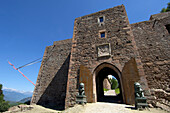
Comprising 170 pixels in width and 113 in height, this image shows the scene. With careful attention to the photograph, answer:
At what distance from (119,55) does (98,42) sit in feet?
6.85

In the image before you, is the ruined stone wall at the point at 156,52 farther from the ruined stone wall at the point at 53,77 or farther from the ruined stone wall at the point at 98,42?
the ruined stone wall at the point at 53,77

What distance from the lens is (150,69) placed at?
273 inches

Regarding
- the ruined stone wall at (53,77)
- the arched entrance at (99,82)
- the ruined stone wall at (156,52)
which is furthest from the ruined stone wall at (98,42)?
the ruined stone wall at (53,77)

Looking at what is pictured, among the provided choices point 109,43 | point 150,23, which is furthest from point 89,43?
point 150,23

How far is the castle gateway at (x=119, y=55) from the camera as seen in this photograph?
5824 millimetres

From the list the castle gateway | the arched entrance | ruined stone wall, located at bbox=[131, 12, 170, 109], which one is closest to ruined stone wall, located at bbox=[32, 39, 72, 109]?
the castle gateway

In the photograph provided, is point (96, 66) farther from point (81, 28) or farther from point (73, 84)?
point (81, 28)

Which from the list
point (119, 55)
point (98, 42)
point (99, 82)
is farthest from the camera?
point (99, 82)

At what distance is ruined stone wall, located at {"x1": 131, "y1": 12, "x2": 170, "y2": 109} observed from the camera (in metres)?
6.20

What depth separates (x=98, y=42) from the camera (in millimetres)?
7543

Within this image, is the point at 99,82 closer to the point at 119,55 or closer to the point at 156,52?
the point at 119,55

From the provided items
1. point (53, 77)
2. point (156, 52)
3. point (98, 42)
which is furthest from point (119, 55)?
point (53, 77)

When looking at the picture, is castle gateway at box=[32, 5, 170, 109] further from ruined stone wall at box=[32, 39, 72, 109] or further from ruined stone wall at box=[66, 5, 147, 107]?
ruined stone wall at box=[32, 39, 72, 109]

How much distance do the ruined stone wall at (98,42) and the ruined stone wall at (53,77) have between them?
4.14m
